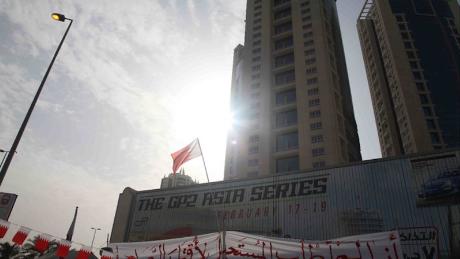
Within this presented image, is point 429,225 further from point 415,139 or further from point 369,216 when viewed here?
point 415,139

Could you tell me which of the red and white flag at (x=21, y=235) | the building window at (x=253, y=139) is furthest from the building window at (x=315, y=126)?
the red and white flag at (x=21, y=235)

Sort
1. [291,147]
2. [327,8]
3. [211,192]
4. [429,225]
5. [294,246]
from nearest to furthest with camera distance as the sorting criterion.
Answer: [294,246] → [429,225] → [211,192] → [291,147] → [327,8]

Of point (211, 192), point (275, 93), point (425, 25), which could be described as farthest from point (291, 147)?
point (425, 25)

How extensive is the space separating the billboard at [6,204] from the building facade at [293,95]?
115 ft

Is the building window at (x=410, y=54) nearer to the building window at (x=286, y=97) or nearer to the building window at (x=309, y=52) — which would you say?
the building window at (x=309, y=52)

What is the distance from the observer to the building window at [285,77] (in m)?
60.8

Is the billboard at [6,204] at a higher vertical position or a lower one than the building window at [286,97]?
lower

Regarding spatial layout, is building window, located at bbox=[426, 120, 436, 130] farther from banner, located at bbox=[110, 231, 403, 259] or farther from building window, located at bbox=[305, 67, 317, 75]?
banner, located at bbox=[110, 231, 403, 259]

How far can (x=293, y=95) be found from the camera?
58688 mm

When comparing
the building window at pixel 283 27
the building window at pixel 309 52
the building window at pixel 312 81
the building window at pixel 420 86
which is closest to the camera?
the building window at pixel 312 81

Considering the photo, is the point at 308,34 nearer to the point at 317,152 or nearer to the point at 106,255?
the point at 317,152

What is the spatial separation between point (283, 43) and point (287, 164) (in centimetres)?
2939

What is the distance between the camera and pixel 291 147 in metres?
53.4

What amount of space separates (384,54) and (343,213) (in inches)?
3299
